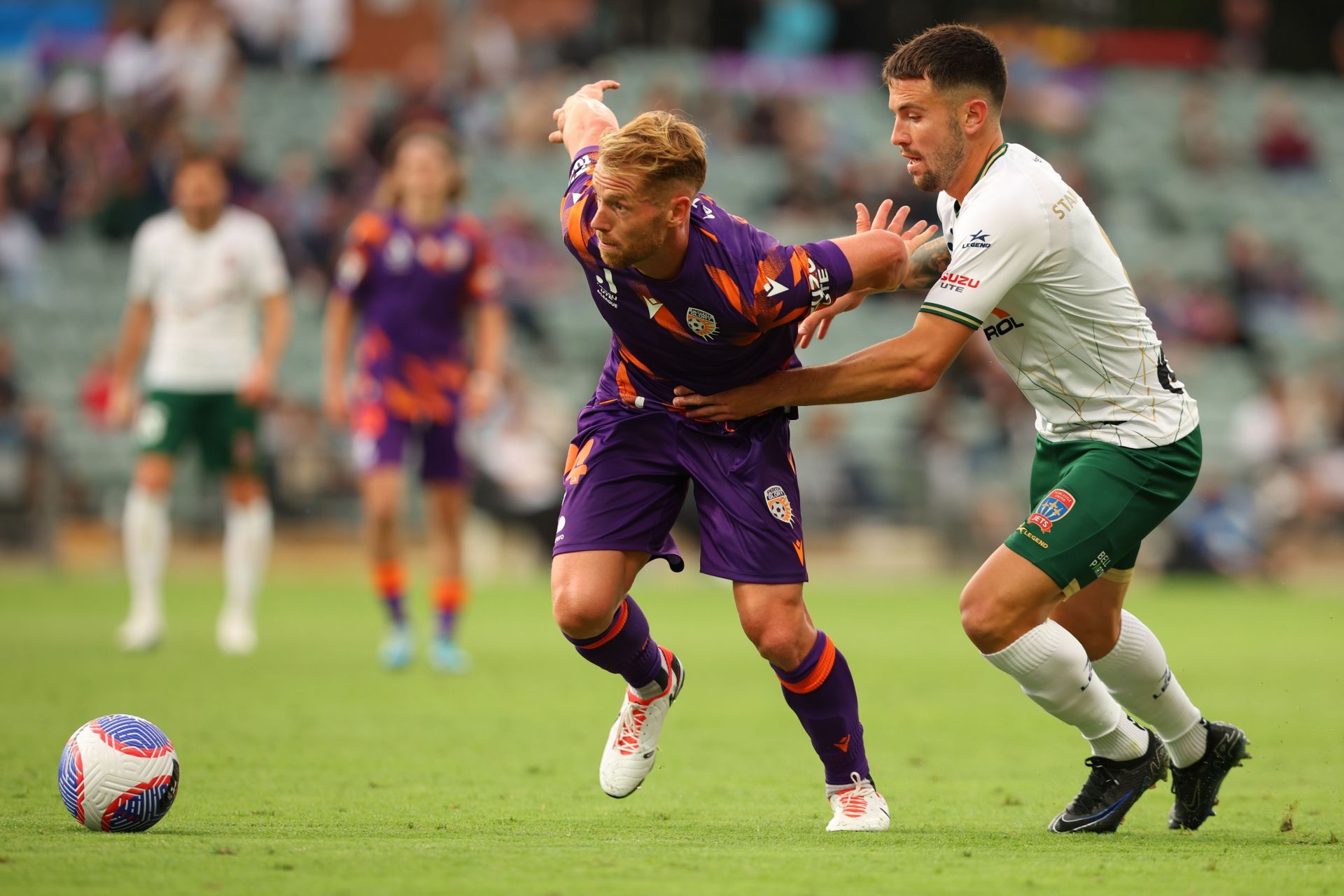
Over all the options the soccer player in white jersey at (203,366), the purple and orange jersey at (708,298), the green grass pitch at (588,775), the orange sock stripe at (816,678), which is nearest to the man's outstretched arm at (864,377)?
the purple and orange jersey at (708,298)

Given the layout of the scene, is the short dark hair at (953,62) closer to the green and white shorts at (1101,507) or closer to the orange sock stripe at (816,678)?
the green and white shorts at (1101,507)

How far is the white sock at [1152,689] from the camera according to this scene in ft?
18.0

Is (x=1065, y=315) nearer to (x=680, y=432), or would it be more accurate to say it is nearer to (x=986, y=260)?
(x=986, y=260)

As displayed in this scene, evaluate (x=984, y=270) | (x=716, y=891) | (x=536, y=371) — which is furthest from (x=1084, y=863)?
(x=536, y=371)

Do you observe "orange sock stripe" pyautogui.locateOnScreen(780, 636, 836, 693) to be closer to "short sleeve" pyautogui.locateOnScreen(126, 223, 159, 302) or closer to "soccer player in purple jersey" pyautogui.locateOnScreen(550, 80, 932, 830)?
"soccer player in purple jersey" pyautogui.locateOnScreen(550, 80, 932, 830)

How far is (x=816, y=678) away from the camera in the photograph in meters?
5.37

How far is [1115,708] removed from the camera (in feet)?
17.6

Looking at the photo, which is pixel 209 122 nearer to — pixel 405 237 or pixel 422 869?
pixel 405 237

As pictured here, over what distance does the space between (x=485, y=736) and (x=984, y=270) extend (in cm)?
346

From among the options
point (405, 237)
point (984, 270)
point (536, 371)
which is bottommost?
point (536, 371)

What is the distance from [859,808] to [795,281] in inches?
67.6

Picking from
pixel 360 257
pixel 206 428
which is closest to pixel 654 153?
pixel 360 257

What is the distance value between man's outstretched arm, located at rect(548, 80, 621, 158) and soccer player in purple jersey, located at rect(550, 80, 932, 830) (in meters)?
0.01

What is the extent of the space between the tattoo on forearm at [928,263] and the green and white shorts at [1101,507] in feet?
2.61
